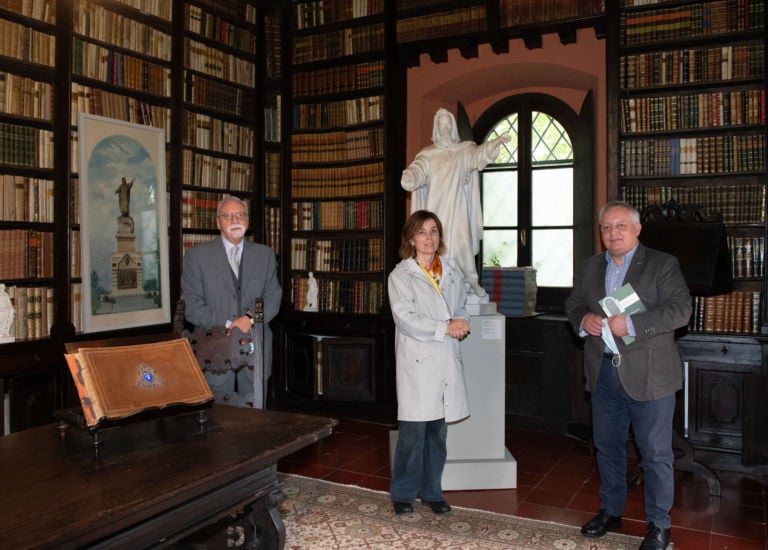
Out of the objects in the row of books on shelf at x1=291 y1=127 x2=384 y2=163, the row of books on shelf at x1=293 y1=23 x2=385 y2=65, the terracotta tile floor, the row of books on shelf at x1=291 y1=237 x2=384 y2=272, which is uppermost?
the row of books on shelf at x1=293 y1=23 x2=385 y2=65

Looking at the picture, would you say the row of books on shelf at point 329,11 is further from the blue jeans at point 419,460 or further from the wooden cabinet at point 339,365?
the blue jeans at point 419,460

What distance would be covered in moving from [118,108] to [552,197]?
3.48 meters

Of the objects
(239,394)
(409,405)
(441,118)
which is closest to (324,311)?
(441,118)

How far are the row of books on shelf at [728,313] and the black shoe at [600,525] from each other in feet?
5.62

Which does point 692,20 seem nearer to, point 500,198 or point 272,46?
point 500,198

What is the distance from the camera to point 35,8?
4.06 m

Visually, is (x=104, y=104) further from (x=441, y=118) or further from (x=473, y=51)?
(x=473, y=51)

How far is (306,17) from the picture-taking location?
18.5 ft

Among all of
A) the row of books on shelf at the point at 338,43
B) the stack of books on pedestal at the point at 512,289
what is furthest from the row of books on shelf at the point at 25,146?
the stack of books on pedestal at the point at 512,289

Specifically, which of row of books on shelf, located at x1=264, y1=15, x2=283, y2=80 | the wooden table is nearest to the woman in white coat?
the wooden table

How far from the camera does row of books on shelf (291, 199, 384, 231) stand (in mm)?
5406

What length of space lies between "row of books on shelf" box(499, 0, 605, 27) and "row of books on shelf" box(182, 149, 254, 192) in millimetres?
2423

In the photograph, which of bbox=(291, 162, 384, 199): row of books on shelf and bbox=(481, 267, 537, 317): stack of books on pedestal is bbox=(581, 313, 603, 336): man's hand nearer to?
bbox=(481, 267, 537, 317): stack of books on pedestal

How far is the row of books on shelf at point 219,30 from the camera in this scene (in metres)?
5.14
